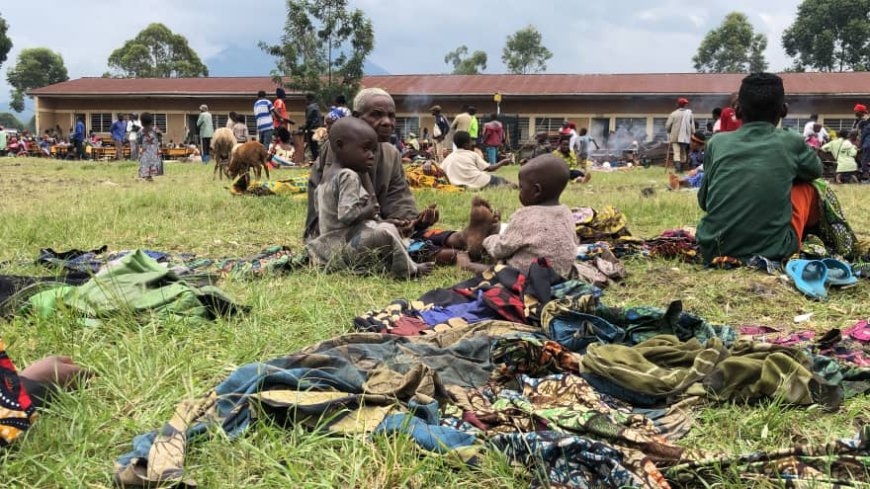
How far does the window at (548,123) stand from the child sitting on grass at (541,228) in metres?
21.7

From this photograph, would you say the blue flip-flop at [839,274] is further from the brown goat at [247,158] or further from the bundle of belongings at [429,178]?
the brown goat at [247,158]

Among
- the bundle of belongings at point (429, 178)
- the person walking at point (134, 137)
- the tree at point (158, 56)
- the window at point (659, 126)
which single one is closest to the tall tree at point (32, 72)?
the tree at point (158, 56)

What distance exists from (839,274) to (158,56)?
55.3 m

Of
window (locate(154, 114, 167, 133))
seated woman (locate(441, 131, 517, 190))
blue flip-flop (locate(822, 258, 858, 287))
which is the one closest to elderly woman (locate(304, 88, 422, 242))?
blue flip-flop (locate(822, 258, 858, 287))

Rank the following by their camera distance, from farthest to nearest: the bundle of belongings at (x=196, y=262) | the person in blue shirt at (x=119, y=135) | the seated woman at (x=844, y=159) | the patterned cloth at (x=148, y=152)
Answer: the person in blue shirt at (x=119, y=135) → the seated woman at (x=844, y=159) → the patterned cloth at (x=148, y=152) → the bundle of belongings at (x=196, y=262)

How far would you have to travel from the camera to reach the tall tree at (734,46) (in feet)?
148

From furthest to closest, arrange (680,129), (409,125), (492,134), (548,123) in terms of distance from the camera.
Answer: (409,125)
(548,123)
(492,134)
(680,129)

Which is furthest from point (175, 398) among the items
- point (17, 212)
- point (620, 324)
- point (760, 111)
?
point (17, 212)

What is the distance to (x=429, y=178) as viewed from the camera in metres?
9.54

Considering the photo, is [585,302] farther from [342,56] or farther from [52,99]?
[52,99]

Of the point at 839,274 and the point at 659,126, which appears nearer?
the point at 839,274

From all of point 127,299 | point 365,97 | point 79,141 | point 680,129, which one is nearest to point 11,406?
point 127,299

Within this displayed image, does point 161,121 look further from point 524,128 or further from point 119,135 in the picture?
point 524,128

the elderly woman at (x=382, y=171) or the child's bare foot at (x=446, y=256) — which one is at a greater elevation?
the elderly woman at (x=382, y=171)
